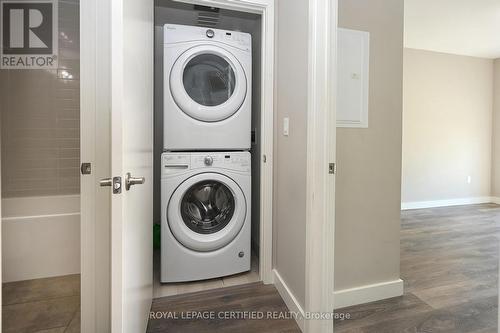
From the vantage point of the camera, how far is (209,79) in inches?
79.7

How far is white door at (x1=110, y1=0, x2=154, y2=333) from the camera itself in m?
0.89

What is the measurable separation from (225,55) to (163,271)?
164 centimetres

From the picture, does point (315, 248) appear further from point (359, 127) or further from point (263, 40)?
point (263, 40)

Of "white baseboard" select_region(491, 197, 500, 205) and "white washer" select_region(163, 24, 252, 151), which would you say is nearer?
"white washer" select_region(163, 24, 252, 151)

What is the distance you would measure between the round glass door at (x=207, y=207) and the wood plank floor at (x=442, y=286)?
3.34 feet

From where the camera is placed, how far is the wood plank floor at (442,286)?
1.54 metres

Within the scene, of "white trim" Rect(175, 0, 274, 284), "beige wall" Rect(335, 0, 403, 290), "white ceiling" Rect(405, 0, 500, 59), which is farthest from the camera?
"white ceiling" Rect(405, 0, 500, 59)

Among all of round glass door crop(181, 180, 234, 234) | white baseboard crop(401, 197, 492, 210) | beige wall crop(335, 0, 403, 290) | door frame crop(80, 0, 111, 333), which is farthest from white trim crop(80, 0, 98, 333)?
white baseboard crop(401, 197, 492, 210)

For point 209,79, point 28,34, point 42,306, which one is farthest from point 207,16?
point 42,306

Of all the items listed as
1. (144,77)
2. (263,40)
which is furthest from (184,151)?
(263,40)

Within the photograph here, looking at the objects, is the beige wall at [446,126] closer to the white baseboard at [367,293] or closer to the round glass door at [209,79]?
the white baseboard at [367,293]

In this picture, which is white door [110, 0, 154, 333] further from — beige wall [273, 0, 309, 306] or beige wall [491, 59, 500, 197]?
beige wall [491, 59, 500, 197]

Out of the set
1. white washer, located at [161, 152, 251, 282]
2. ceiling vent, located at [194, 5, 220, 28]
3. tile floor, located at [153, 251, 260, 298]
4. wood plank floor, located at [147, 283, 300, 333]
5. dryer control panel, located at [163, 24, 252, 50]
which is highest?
ceiling vent, located at [194, 5, 220, 28]

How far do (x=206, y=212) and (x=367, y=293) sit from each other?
4.12 feet
